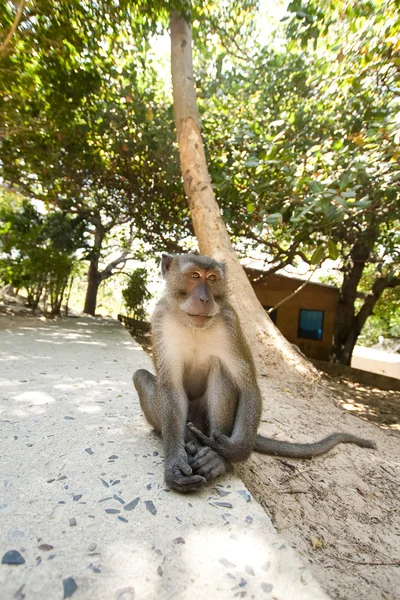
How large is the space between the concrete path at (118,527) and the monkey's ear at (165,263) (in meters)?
1.08

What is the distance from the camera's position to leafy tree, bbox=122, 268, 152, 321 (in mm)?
15359

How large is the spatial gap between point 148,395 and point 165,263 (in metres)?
0.88

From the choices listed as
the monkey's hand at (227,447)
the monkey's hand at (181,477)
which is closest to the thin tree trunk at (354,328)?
the monkey's hand at (227,447)

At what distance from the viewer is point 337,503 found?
2426 mm

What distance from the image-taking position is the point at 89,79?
729 centimetres

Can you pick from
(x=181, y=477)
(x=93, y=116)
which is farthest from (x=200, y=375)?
(x=93, y=116)

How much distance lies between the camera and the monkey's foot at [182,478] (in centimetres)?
166

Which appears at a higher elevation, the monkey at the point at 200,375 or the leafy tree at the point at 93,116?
the leafy tree at the point at 93,116

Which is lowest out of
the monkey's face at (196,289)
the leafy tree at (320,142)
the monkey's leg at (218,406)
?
the monkey's leg at (218,406)

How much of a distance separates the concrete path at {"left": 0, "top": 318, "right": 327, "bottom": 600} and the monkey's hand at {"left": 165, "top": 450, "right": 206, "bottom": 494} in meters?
0.04

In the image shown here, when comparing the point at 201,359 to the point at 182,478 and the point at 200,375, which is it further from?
the point at 182,478

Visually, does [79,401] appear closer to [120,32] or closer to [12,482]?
[12,482]

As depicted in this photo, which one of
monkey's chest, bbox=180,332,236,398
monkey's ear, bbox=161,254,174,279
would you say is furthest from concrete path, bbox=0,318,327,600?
monkey's ear, bbox=161,254,174,279

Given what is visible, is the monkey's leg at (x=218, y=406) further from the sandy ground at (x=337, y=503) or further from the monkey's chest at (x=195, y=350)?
the sandy ground at (x=337, y=503)
